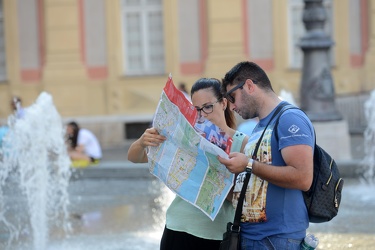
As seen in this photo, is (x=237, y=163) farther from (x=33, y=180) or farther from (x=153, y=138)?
(x=33, y=180)

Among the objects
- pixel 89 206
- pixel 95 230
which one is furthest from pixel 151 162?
pixel 89 206

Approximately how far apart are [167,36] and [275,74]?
2.49 metres

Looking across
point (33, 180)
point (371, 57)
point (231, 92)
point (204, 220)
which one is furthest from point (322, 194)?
point (371, 57)

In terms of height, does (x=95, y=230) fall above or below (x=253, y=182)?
below

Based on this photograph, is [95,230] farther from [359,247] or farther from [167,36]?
[167,36]

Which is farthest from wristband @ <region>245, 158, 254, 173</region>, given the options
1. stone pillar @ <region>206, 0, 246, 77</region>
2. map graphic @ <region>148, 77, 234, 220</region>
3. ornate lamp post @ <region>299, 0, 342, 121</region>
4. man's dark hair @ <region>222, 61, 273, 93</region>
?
stone pillar @ <region>206, 0, 246, 77</region>

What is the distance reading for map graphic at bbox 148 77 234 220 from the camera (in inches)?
164

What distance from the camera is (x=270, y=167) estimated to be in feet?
12.7

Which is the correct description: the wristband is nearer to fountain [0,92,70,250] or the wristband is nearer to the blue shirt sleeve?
the blue shirt sleeve

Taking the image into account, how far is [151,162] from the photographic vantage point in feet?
14.2

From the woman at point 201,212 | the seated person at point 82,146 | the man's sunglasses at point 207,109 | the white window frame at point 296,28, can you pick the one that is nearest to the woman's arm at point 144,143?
the woman at point 201,212

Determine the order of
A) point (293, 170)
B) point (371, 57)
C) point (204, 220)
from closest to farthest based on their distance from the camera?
point (293, 170)
point (204, 220)
point (371, 57)

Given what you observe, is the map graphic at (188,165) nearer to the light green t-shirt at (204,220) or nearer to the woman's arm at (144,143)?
the woman's arm at (144,143)

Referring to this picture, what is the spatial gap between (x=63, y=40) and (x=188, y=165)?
16.8 m
